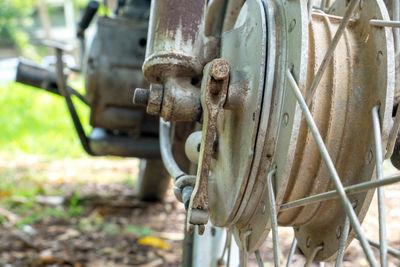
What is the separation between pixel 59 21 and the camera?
1519 centimetres

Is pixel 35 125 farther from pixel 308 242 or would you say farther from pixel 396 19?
pixel 396 19

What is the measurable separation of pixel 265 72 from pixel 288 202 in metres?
0.24

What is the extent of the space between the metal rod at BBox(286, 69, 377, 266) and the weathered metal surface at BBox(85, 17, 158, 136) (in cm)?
101

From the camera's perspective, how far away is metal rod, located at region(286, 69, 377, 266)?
0.62 meters

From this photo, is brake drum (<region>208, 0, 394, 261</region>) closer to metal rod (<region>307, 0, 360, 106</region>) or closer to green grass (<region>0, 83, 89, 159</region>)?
metal rod (<region>307, 0, 360, 106</region>)

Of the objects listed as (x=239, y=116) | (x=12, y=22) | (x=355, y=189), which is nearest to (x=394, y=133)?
(x=355, y=189)

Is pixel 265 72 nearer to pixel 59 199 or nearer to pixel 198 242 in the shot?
pixel 198 242

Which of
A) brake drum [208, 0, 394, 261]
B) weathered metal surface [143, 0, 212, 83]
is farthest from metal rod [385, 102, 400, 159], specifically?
weathered metal surface [143, 0, 212, 83]

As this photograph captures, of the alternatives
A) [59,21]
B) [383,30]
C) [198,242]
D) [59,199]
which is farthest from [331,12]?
[59,21]

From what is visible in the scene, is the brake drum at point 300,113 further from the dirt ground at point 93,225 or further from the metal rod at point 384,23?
the dirt ground at point 93,225

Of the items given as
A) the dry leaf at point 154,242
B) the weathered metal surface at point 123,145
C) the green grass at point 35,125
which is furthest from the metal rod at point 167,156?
the green grass at point 35,125

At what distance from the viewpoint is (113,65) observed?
1.66 metres

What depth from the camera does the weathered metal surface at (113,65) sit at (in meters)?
1.66

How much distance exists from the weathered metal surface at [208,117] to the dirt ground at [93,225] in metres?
1.03
